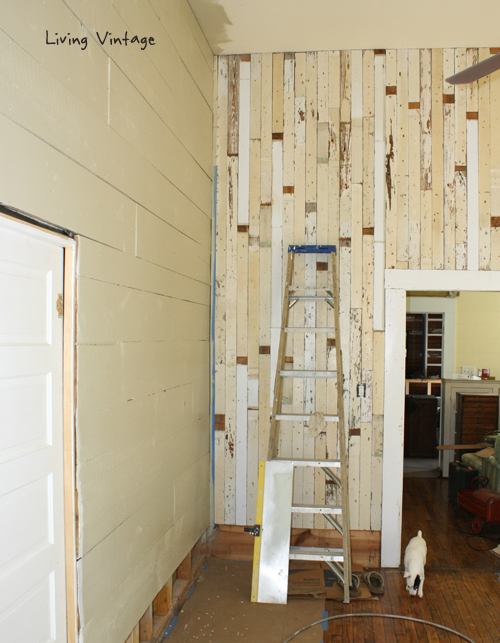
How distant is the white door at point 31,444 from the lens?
1.44m

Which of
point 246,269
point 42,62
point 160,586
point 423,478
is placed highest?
point 42,62

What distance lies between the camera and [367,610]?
118 inches

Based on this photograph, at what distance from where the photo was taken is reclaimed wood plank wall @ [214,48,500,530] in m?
3.62

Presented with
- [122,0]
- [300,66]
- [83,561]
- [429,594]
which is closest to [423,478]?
[429,594]

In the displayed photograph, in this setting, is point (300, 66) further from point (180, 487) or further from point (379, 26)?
point (180, 487)

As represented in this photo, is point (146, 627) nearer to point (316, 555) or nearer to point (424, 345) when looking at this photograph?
point (316, 555)

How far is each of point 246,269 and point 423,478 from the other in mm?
3790

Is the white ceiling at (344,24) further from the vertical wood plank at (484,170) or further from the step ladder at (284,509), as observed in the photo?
the step ladder at (284,509)

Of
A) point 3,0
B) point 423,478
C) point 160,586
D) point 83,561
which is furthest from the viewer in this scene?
point 423,478

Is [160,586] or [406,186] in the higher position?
[406,186]

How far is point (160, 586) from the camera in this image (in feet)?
8.68

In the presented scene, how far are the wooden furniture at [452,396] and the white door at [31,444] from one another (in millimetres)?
5144

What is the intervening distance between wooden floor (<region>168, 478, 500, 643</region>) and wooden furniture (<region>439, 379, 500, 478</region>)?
2.21 metres

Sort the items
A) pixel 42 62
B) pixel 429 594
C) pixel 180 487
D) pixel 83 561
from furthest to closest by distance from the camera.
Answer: pixel 429 594, pixel 180 487, pixel 83 561, pixel 42 62
